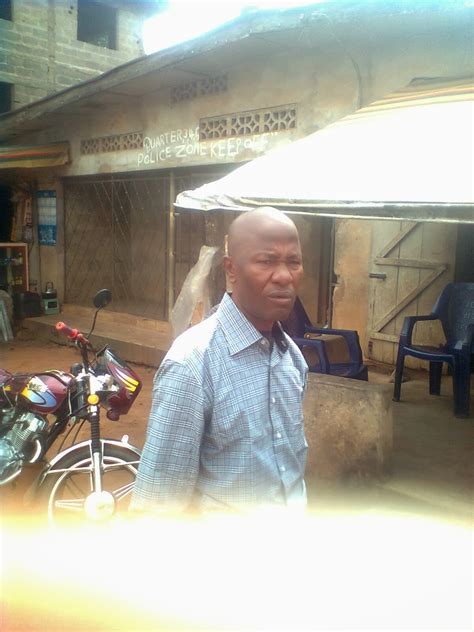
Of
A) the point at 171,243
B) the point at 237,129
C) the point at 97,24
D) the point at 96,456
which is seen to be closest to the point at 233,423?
the point at 96,456

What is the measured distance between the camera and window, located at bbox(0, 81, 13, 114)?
44.5ft

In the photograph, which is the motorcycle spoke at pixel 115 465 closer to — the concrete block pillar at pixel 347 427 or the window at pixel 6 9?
the concrete block pillar at pixel 347 427

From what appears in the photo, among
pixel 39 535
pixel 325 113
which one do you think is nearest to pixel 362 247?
pixel 325 113

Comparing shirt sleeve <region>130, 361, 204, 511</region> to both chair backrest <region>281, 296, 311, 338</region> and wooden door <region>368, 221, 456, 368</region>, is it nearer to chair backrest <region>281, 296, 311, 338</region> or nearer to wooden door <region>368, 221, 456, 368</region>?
chair backrest <region>281, 296, 311, 338</region>

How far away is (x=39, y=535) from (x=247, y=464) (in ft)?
7.68

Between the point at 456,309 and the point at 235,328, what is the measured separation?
4.31m

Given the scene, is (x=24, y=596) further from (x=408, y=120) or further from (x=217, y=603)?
(x=408, y=120)

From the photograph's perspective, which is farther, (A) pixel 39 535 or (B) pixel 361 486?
(B) pixel 361 486

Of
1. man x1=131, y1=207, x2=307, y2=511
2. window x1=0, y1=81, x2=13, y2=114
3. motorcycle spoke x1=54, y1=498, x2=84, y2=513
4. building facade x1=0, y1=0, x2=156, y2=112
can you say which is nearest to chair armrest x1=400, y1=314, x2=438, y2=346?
motorcycle spoke x1=54, y1=498, x2=84, y2=513

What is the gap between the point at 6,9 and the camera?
13453mm

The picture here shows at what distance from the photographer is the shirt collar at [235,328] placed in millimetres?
1382

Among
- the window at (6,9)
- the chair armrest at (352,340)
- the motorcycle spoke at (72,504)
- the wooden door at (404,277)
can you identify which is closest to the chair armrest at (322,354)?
the chair armrest at (352,340)

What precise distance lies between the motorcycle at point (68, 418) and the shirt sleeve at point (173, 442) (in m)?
1.70

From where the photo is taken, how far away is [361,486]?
3.57 metres
